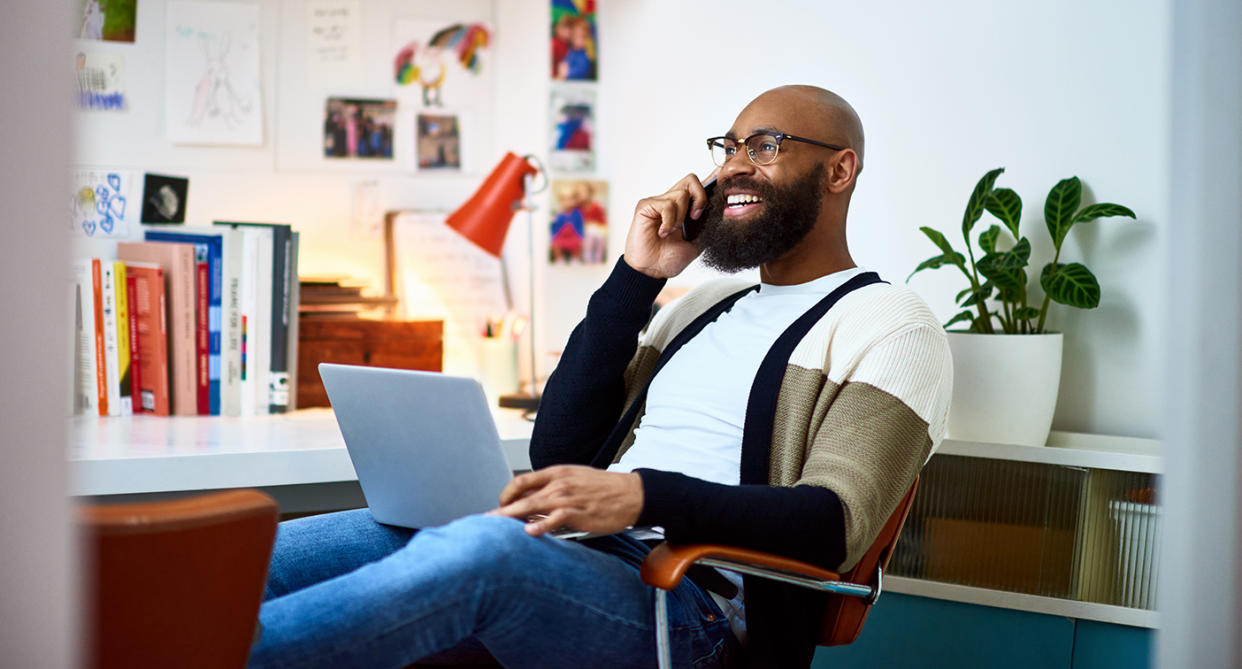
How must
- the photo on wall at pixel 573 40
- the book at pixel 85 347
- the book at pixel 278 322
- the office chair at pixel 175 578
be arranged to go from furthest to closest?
1. the photo on wall at pixel 573 40
2. the book at pixel 278 322
3. the book at pixel 85 347
4. the office chair at pixel 175 578

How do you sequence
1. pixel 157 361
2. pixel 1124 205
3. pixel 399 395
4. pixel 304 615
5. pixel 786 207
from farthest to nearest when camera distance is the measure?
pixel 157 361
pixel 1124 205
pixel 786 207
pixel 399 395
pixel 304 615

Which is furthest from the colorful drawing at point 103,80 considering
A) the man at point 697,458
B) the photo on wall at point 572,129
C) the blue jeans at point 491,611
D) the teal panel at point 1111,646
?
the teal panel at point 1111,646

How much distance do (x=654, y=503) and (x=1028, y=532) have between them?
2.90 ft

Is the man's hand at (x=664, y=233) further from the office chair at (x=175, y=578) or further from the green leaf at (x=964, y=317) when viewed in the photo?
the office chair at (x=175, y=578)

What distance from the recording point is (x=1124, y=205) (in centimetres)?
193

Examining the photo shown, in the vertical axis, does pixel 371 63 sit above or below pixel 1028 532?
above

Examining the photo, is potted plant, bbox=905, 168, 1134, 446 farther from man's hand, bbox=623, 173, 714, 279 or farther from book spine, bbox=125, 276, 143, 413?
book spine, bbox=125, 276, 143, 413

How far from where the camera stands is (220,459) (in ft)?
5.69

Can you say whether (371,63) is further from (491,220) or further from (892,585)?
(892,585)

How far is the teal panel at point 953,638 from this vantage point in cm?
181

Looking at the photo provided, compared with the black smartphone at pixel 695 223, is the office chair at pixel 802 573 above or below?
below

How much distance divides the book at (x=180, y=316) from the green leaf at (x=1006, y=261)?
1614mm

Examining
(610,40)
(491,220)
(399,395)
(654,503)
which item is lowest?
(654,503)

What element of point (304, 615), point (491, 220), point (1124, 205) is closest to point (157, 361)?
point (491, 220)
